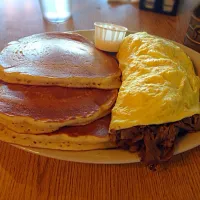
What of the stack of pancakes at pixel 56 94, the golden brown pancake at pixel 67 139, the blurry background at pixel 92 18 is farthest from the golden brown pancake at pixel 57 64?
the blurry background at pixel 92 18

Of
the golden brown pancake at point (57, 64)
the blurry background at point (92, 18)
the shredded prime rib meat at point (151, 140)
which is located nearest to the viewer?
the shredded prime rib meat at point (151, 140)

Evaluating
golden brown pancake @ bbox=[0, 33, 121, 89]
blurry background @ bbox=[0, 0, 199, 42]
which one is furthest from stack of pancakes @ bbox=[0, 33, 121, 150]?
blurry background @ bbox=[0, 0, 199, 42]

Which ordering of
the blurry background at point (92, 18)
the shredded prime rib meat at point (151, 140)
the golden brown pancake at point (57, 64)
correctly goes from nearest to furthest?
the shredded prime rib meat at point (151, 140) < the golden brown pancake at point (57, 64) < the blurry background at point (92, 18)

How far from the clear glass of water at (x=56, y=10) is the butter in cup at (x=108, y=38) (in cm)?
61

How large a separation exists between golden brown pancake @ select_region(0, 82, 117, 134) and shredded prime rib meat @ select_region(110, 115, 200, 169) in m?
0.13

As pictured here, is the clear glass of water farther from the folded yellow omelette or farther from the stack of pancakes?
the folded yellow omelette

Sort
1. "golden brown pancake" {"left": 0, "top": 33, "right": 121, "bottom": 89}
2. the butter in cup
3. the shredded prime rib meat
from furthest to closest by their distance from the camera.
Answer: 1. the butter in cup
2. "golden brown pancake" {"left": 0, "top": 33, "right": 121, "bottom": 89}
3. the shredded prime rib meat

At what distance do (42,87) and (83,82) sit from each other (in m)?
0.14

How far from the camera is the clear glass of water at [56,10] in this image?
1586 millimetres

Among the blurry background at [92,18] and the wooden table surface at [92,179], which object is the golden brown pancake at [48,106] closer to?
the wooden table surface at [92,179]

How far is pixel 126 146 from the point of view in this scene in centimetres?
72

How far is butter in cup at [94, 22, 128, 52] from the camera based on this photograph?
1087 millimetres

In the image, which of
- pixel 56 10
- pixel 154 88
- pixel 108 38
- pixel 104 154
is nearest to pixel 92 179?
pixel 104 154

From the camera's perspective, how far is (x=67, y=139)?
71cm
